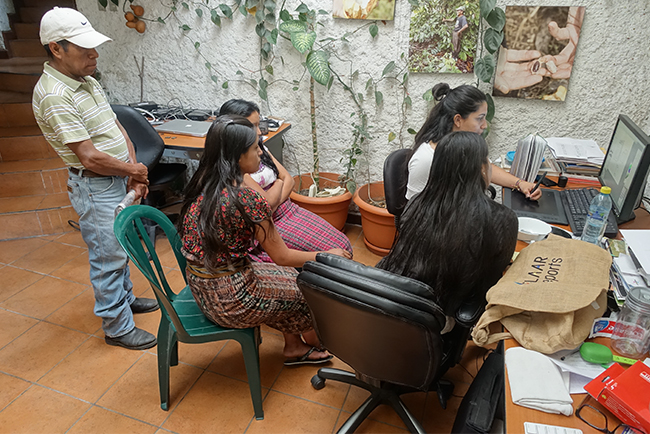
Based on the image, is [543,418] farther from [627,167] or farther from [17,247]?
[17,247]

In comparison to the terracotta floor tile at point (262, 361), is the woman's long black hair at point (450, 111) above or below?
above

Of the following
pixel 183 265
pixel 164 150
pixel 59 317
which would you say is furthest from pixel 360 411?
pixel 164 150

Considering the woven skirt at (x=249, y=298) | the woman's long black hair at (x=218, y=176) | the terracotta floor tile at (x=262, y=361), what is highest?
the woman's long black hair at (x=218, y=176)

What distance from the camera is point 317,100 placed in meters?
3.03

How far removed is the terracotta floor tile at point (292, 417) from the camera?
1695 millimetres

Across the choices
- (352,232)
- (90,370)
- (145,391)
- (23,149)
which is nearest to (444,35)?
(352,232)

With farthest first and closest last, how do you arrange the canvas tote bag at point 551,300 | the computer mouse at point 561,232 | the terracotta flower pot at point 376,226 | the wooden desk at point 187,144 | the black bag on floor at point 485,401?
the terracotta flower pot at point 376,226 → the wooden desk at point 187,144 → the computer mouse at point 561,232 → the black bag on floor at point 485,401 → the canvas tote bag at point 551,300

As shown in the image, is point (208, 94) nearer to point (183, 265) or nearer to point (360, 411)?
point (183, 265)

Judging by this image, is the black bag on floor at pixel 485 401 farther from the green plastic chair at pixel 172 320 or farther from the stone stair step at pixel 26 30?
the stone stair step at pixel 26 30

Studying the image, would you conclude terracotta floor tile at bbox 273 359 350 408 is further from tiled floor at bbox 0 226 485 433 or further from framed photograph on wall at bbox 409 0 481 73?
framed photograph on wall at bbox 409 0 481 73

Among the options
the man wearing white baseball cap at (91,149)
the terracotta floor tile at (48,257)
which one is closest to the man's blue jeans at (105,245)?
the man wearing white baseball cap at (91,149)

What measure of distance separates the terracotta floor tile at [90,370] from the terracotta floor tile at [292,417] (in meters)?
0.74

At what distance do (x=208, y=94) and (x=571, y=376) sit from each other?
3.03m

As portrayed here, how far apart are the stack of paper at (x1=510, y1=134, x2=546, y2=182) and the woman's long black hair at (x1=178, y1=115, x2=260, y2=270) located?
138 cm
